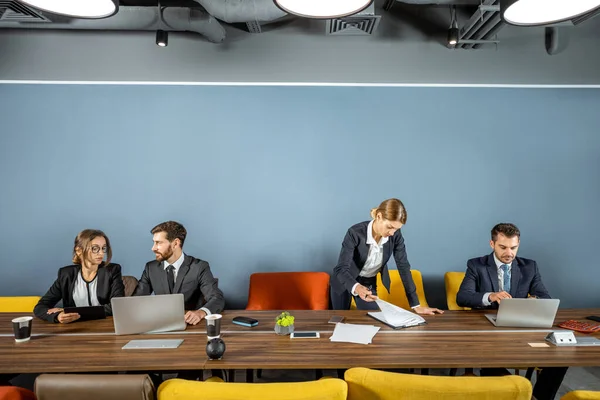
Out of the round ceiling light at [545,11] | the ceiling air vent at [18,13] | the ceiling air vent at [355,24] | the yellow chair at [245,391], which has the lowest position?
the yellow chair at [245,391]

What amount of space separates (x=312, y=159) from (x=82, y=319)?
97.6 inches

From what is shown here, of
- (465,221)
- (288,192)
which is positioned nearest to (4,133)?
(288,192)

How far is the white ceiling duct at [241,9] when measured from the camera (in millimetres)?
3088

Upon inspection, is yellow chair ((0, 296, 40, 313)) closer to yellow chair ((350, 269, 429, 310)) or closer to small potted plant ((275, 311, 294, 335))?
small potted plant ((275, 311, 294, 335))

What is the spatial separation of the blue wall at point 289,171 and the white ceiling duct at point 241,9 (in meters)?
0.76

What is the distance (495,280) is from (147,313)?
2.42 metres

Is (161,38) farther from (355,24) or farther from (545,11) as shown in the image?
(545,11)

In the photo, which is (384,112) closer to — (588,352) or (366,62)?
(366,62)

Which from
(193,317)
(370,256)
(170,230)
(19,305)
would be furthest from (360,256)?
(19,305)

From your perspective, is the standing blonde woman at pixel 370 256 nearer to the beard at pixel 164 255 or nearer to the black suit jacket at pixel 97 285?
the beard at pixel 164 255

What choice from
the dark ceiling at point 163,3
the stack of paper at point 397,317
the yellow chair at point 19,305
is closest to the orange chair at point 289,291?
the stack of paper at point 397,317

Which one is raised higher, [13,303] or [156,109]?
[156,109]

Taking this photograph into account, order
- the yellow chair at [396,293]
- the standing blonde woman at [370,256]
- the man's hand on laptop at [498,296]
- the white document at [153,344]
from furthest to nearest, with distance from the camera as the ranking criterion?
the yellow chair at [396,293]
the standing blonde woman at [370,256]
the man's hand on laptop at [498,296]
the white document at [153,344]

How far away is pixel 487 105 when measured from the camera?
3848 mm
